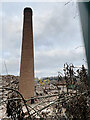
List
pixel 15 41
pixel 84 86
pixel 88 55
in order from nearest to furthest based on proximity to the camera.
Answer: pixel 88 55, pixel 84 86, pixel 15 41

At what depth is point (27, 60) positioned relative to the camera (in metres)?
2.69

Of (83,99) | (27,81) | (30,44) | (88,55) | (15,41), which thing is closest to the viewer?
(88,55)

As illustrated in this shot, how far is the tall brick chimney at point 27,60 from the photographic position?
2572mm

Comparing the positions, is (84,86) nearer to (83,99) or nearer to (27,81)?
(83,99)

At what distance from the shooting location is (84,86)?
55cm

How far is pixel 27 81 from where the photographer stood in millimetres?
2609

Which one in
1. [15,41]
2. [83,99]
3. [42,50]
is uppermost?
[15,41]

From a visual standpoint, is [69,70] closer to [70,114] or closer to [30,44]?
[70,114]

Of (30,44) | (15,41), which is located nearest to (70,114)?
(15,41)

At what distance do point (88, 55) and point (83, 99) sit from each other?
0.26 m

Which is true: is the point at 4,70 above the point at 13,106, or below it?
above

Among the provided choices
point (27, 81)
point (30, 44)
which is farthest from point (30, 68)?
point (30, 44)

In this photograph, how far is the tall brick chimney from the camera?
257 centimetres

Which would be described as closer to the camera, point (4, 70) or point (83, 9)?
point (83, 9)
